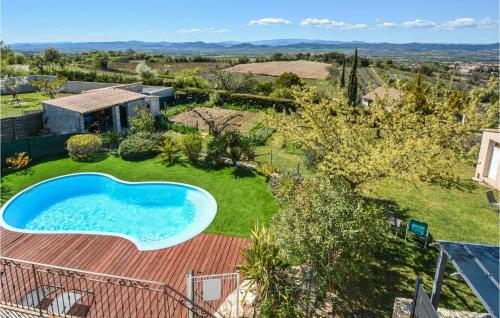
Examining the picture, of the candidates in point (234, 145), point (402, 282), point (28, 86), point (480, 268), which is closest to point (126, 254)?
point (402, 282)

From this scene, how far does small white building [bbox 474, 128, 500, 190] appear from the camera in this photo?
20000mm

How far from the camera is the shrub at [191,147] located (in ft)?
72.2

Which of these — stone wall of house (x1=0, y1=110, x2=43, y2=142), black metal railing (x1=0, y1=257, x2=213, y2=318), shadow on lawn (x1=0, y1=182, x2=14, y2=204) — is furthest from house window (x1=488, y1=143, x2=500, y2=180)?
stone wall of house (x1=0, y1=110, x2=43, y2=142)

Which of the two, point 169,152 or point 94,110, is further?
point 94,110

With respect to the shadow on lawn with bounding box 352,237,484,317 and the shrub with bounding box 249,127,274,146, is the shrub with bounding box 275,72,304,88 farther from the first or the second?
the shadow on lawn with bounding box 352,237,484,317

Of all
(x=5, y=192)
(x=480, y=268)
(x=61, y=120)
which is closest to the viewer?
(x=480, y=268)

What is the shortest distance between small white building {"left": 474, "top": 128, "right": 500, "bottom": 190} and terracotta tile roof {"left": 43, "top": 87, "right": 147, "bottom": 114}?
26.1 m

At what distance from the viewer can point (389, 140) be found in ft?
39.0

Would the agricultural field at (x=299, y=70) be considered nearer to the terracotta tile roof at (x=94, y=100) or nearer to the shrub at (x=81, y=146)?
the terracotta tile roof at (x=94, y=100)

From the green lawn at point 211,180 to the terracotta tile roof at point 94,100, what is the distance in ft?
15.3

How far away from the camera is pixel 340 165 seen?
11875 millimetres

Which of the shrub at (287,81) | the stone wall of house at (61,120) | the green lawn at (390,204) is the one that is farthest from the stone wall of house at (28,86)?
the shrub at (287,81)

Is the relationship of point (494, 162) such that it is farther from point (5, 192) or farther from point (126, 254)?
point (5, 192)

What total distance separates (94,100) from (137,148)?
7711 millimetres
